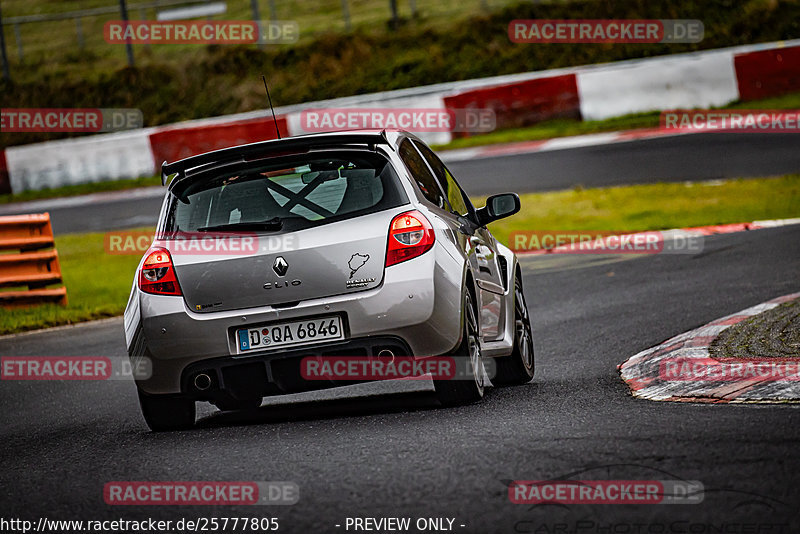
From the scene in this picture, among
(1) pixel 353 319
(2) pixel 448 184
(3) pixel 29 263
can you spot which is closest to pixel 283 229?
(1) pixel 353 319

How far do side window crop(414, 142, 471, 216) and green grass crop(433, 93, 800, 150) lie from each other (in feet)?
54.9

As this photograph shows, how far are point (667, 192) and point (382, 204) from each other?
12.7 m

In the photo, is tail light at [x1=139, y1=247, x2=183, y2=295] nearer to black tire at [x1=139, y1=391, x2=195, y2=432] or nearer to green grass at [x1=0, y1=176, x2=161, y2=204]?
black tire at [x1=139, y1=391, x2=195, y2=432]

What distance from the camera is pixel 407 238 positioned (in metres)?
6.58

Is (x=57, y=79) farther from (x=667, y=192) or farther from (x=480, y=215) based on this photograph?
(x=480, y=215)

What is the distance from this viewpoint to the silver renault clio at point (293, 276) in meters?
6.52

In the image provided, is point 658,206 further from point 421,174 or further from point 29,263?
point 421,174

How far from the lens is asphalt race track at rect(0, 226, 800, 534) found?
14.7 ft

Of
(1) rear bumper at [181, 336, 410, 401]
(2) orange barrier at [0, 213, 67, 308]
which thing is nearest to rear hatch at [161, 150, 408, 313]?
(1) rear bumper at [181, 336, 410, 401]

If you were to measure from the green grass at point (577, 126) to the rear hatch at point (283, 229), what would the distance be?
18.3 metres

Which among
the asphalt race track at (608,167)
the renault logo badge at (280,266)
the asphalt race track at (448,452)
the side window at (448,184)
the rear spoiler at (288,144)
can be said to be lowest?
the asphalt race track at (448,452)

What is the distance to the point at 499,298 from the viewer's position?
772 cm

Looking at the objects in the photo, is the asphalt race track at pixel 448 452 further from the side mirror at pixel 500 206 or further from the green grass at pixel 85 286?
the green grass at pixel 85 286

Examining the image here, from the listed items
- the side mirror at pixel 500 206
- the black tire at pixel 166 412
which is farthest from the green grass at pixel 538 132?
the black tire at pixel 166 412
